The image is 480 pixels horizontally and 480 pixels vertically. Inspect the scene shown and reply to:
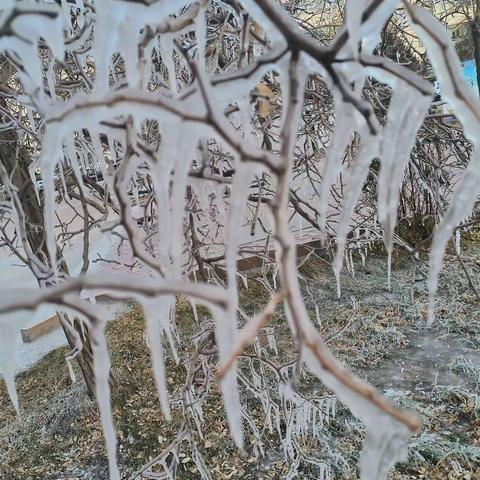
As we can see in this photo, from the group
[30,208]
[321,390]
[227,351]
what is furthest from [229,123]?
[321,390]

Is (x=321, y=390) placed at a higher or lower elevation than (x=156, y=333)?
lower

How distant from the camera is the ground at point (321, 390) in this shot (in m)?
1.86

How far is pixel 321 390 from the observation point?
2215mm

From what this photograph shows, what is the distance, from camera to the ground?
186 cm

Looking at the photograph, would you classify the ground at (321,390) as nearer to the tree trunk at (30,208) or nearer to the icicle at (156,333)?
the tree trunk at (30,208)

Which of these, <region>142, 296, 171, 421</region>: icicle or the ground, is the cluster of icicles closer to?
<region>142, 296, 171, 421</region>: icicle

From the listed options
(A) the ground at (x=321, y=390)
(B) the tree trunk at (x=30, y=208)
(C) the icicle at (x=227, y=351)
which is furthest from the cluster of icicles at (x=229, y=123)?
(B) the tree trunk at (x=30, y=208)

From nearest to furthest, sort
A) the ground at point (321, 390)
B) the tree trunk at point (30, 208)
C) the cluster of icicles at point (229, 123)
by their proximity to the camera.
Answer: the cluster of icicles at point (229, 123), the tree trunk at point (30, 208), the ground at point (321, 390)

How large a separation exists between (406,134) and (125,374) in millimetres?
2256

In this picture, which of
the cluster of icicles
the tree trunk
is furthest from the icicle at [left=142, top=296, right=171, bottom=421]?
the tree trunk

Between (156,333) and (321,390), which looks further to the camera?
(321,390)

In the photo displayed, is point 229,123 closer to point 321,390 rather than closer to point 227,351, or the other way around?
point 227,351

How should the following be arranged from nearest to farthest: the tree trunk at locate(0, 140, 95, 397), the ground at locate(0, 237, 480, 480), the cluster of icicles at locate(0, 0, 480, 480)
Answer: the cluster of icicles at locate(0, 0, 480, 480), the tree trunk at locate(0, 140, 95, 397), the ground at locate(0, 237, 480, 480)

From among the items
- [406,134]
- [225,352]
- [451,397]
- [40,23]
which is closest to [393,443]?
[225,352]
